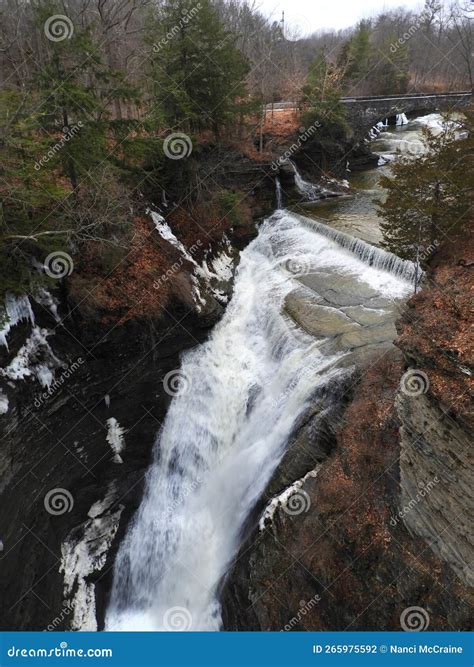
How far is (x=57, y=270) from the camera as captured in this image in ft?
32.6

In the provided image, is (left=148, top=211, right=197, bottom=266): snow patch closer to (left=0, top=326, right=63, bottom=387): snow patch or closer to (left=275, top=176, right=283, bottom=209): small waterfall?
(left=0, top=326, right=63, bottom=387): snow patch

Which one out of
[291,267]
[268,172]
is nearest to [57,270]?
[291,267]

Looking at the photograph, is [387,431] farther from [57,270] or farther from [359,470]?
[57,270]

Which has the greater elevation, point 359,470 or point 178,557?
point 359,470

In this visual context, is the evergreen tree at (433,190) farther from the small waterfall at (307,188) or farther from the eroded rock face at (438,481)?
the small waterfall at (307,188)

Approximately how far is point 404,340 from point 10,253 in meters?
8.60

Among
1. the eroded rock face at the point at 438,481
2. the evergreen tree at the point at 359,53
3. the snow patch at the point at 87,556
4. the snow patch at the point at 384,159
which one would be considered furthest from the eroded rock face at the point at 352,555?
the evergreen tree at the point at 359,53

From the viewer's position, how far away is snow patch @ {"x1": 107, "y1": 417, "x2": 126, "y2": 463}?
11.3m

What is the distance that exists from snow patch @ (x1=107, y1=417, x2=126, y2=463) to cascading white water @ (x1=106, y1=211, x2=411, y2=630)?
49.2 inches

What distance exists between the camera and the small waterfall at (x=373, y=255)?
45.3ft

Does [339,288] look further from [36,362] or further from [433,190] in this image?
[36,362]

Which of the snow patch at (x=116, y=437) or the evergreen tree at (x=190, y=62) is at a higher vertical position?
the evergreen tree at (x=190, y=62)

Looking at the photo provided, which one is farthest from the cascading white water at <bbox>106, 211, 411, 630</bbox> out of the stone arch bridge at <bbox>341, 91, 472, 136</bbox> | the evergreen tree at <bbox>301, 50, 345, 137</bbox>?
the stone arch bridge at <bbox>341, 91, 472, 136</bbox>

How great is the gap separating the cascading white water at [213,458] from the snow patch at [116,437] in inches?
49.2
